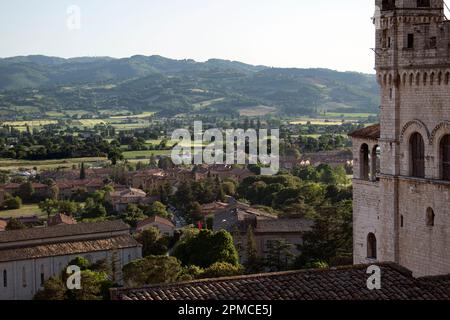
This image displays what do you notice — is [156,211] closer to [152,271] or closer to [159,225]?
[159,225]

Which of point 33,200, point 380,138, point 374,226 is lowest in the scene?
point 33,200

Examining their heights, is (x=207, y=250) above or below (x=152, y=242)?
above

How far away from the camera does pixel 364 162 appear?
27.3 meters

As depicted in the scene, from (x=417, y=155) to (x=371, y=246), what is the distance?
12.8 ft

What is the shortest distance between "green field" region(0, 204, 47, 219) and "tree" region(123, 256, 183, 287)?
150 feet

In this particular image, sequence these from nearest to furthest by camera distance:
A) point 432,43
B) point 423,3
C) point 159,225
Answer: point 432,43 < point 423,3 < point 159,225

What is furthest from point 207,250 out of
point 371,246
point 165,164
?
point 165,164

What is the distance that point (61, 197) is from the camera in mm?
108375

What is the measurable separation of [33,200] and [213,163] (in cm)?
4181

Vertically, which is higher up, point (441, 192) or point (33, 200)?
point (441, 192)

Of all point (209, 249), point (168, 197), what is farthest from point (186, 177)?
point (209, 249)
